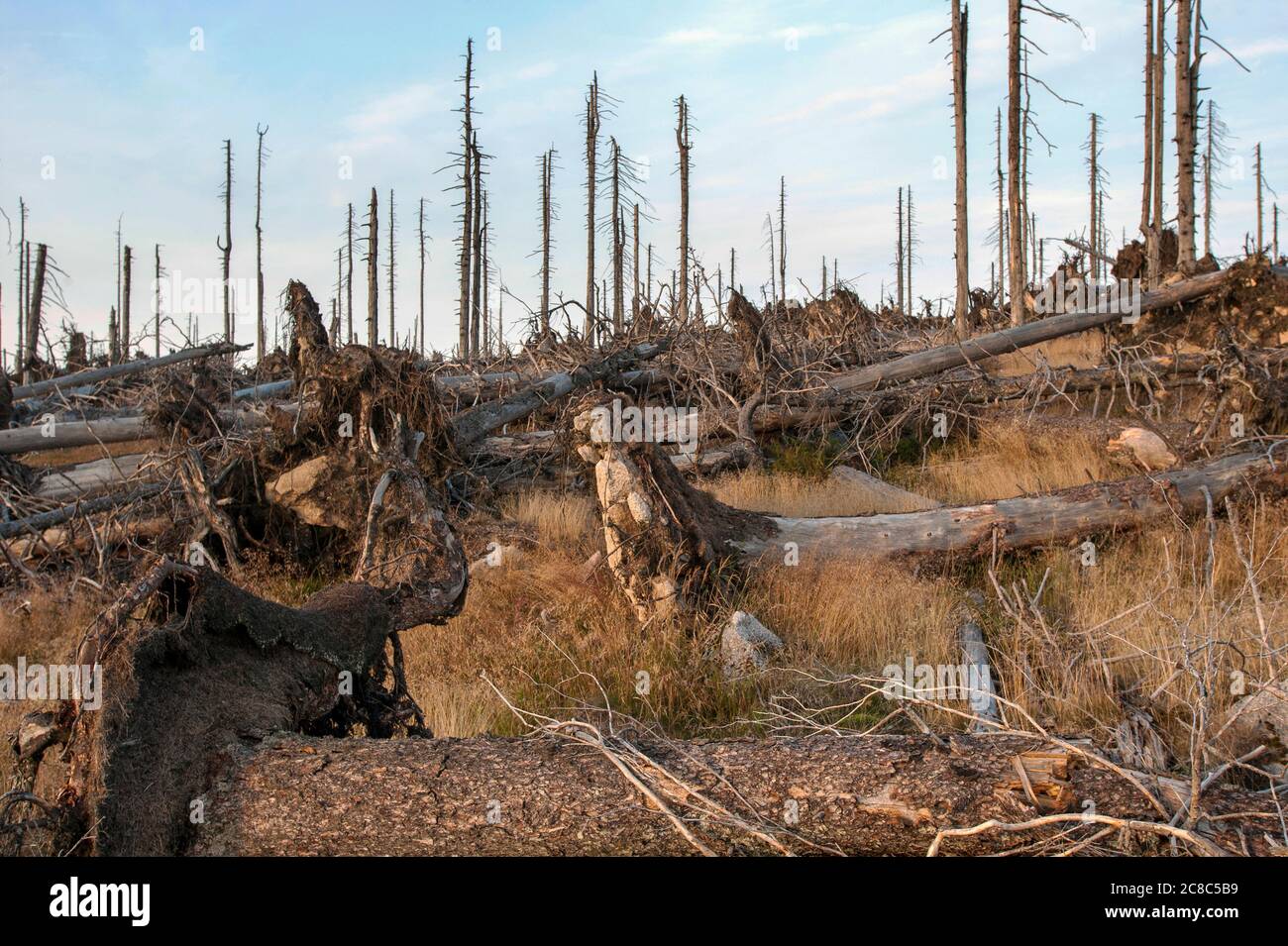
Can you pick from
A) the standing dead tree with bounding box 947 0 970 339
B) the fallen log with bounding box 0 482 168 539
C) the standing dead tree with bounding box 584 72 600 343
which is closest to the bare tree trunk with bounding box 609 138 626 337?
the standing dead tree with bounding box 584 72 600 343

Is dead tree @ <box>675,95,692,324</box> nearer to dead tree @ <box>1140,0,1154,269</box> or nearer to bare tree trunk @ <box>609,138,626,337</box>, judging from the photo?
bare tree trunk @ <box>609,138,626,337</box>

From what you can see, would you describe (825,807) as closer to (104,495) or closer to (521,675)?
(521,675)

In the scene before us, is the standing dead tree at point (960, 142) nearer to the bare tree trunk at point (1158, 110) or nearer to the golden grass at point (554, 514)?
the bare tree trunk at point (1158, 110)

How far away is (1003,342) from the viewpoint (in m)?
13.0

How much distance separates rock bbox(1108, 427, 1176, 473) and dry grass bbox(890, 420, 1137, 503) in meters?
0.20

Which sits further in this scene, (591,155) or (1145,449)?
(591,155)

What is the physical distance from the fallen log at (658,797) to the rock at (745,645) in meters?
2.26

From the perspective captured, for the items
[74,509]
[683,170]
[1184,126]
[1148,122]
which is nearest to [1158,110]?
[1148,122]

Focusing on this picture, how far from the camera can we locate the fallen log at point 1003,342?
39.9ft

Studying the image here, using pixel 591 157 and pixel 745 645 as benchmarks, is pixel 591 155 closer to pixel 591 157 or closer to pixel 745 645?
pixel 591 157

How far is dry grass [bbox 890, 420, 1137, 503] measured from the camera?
945cm

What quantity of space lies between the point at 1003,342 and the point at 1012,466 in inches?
136

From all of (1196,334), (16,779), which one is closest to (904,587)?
(16,779)
